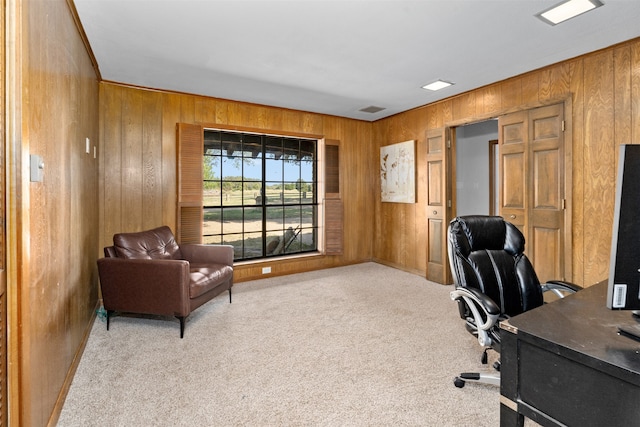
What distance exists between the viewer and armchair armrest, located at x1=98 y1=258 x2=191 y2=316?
2.90 meters

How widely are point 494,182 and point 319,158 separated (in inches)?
122

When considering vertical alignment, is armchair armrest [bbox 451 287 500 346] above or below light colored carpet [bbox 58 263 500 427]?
above

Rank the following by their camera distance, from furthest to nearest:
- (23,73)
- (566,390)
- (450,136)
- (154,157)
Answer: (450,136) → (154,157) → (23,73) → (566,390)

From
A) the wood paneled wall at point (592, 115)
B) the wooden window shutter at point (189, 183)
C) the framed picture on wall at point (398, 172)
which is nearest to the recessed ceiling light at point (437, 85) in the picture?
the wood paneled wall at point (592, 115)

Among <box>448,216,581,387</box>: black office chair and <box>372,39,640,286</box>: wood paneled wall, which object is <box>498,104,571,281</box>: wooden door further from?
<box>448,216,581,387</box>: black office chair

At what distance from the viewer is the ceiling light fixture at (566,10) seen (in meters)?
2.33

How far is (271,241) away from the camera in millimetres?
5207

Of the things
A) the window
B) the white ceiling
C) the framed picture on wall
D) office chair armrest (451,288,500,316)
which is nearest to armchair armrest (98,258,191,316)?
the window

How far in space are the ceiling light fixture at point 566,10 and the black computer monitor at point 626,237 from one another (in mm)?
2058

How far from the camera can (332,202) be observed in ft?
18.1

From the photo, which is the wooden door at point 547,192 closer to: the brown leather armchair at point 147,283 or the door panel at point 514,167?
the door panel at point 514,167

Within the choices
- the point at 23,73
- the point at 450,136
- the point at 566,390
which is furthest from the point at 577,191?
the point at 23,73

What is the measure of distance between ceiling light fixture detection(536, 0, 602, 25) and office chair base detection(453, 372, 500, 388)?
101 inches

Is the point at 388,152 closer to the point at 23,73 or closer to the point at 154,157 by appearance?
the point at 154,157
